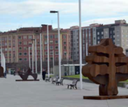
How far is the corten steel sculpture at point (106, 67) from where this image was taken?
23203 millimetres

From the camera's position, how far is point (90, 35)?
610 ft

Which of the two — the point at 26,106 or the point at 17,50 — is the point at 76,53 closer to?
the point at 17,50

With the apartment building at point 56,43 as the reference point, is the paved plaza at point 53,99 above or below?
below

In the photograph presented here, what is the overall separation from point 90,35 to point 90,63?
163 meters

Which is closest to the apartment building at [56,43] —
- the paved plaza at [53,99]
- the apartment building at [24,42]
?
the apartment building at [24,42]

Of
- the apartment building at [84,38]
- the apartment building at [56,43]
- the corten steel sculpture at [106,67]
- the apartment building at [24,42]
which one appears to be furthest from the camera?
the apartment building at [84,38]

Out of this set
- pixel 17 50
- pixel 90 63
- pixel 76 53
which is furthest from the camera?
pixel 76 53

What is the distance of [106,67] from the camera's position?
23.7 metres

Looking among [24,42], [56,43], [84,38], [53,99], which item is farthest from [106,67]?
[84,38]

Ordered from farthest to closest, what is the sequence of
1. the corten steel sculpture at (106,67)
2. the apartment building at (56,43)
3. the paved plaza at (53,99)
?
the apartment building at (56,43)
the corten steel sculpture at (106,67)
the paved plaza at (53,99)

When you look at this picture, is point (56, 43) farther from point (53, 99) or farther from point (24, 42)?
point (53, 99)

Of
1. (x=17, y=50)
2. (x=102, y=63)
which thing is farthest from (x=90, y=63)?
(x=17, y=50)

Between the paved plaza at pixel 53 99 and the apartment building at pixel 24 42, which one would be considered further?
the apartment building at pixel 24 42

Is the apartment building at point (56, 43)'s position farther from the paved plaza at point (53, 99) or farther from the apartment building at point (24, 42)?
the paved plaza at point (53, 99)
